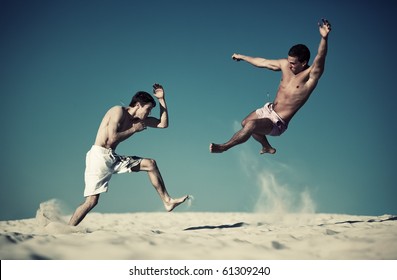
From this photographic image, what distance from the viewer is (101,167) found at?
209 inches

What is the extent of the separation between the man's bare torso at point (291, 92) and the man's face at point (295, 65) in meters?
0.05

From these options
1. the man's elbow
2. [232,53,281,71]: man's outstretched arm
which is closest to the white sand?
the man's elbow

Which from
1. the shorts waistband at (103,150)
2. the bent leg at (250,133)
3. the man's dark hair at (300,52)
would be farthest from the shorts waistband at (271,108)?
the shorts waistband at (103,150)

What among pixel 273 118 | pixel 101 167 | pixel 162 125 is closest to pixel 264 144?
pixel 273 118

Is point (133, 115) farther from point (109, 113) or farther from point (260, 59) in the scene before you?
point (260, 59)

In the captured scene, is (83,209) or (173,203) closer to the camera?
(83,209)

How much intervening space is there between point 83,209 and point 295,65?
331 centimetres

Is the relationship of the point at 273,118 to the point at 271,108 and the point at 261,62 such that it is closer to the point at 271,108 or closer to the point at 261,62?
the point at 271,108

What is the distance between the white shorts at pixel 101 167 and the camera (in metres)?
5.26

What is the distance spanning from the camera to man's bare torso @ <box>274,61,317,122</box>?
5578 mm

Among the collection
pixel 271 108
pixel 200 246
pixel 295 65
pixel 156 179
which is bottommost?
pixel 200 246

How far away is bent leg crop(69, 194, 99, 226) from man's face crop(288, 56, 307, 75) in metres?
3.06
